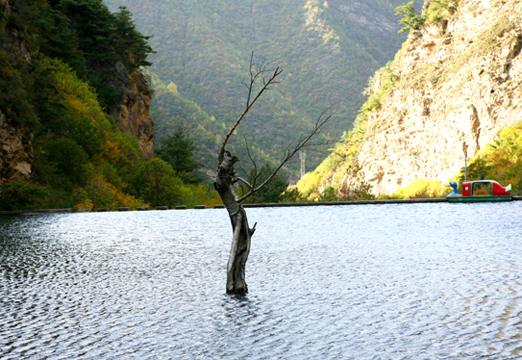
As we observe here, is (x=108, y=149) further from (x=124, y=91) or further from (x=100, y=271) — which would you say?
(x=100, y=271)

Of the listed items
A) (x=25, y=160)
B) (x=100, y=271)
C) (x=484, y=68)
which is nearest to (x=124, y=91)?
(x=25, y=160)

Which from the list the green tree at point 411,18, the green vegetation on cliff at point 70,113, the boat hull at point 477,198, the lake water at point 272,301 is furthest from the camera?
the green tree at point 411,18

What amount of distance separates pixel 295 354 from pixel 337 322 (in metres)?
1.16

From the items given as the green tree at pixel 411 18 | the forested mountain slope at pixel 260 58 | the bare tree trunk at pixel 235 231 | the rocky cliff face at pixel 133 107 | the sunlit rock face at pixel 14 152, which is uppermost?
the forested mountain slope at pixel 260 58

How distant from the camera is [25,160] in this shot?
29.8 metres

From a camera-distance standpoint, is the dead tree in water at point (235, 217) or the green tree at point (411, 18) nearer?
the dead tree in water at point (235, 217)

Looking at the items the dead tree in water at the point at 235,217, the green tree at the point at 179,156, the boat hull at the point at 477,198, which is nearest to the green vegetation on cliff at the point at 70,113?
the green tree at the point at 179,156

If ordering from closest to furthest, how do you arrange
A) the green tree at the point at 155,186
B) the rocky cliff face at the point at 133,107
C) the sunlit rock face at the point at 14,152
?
the sunlit rock face at the point at 14,152 → the green tree at the point at 155,186 → the rocky cliff face at the point at 133,107

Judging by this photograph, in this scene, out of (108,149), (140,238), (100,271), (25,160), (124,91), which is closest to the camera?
(100,271)

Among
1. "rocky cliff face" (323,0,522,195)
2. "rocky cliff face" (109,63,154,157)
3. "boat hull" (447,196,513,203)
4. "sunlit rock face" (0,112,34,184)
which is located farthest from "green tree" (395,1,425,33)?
"sunlit rock face" (0,112,34,184)

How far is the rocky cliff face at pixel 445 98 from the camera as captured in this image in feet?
138

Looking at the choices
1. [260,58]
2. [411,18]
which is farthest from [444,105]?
[260,58]

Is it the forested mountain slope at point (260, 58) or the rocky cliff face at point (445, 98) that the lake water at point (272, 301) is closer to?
the rocky cliff face at point (445, 98)

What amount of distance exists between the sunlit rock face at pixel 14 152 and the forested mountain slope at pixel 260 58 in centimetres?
5214
